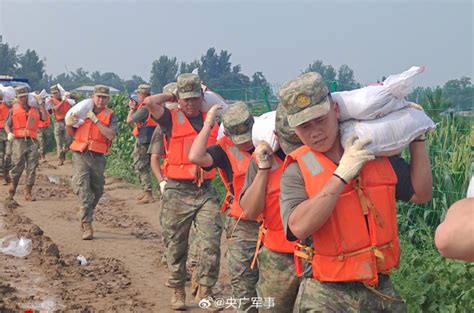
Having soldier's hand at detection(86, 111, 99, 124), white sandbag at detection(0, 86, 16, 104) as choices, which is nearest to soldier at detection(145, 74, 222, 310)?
soldier's hand at detection(86, 111, 99, 124)

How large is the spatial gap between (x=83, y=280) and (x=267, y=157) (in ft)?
14.1

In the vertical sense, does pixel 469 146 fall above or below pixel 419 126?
below

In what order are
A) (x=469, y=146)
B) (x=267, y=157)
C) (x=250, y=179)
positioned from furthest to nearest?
(x=469, y=146)
(x=250, y=179)
(x=267, y=157)

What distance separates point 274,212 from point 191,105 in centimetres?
229

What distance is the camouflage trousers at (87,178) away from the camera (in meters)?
9.92

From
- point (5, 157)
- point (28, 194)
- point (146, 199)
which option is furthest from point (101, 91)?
point (5, 157)

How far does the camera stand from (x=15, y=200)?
43.6 feet

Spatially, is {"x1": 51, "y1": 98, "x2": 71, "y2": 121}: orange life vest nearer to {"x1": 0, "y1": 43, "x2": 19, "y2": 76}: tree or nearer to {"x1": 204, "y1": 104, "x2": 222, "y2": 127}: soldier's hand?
{"x1": 204, "y1": 104, "x2": 222, "y2": 127}: soldier's hand

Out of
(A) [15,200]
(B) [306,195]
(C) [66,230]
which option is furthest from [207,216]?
(A) [15,200]

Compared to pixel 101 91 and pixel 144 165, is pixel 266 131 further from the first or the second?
pixel 144 165

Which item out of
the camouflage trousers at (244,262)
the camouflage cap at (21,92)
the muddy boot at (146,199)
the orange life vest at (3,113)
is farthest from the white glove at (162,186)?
the orange life vest at (3,113)

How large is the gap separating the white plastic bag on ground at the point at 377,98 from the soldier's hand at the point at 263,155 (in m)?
0.82

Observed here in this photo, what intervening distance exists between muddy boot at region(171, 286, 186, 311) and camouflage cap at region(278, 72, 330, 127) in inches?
→ 146

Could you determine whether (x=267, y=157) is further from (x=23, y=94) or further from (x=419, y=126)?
(x=23, y=94)
